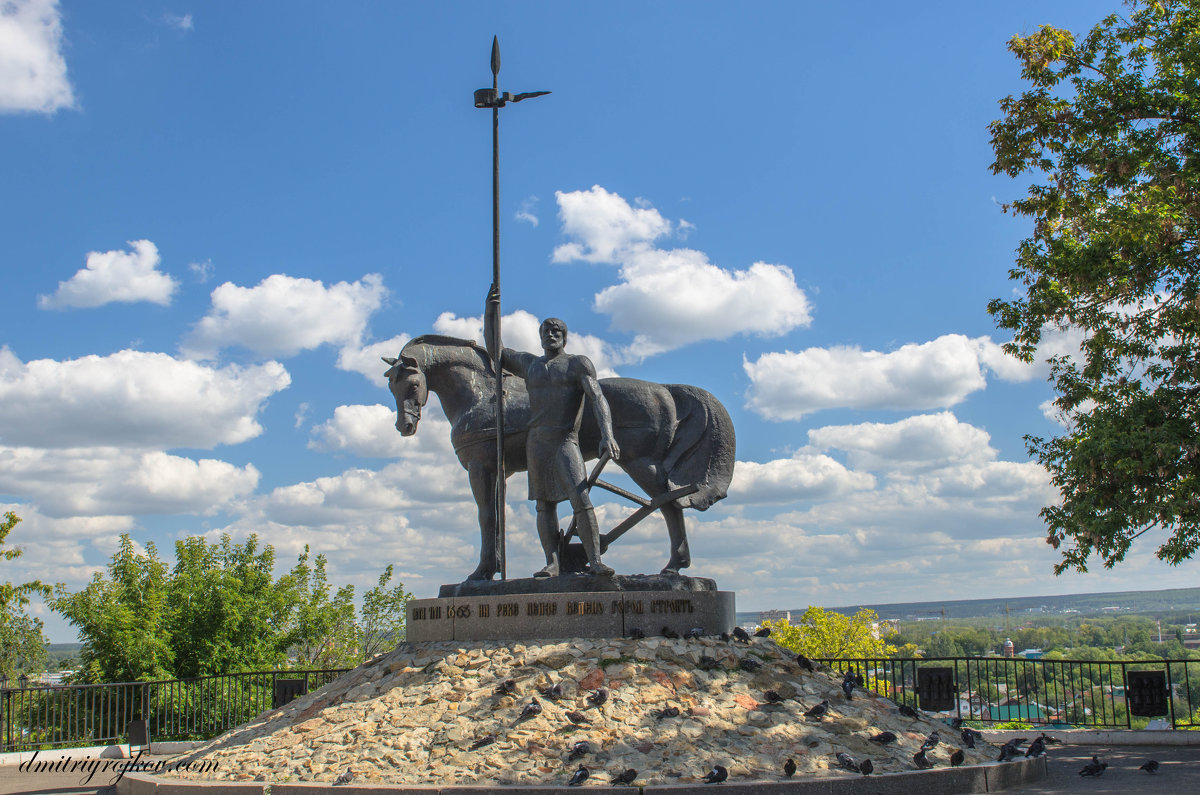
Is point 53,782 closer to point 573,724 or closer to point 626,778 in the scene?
point 573,724

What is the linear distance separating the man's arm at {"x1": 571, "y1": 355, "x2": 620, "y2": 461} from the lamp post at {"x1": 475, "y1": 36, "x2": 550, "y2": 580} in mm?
1063

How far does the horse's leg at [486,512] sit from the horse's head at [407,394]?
0.88 metres

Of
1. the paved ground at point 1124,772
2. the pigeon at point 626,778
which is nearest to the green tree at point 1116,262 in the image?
the paved ground at point 1124,772

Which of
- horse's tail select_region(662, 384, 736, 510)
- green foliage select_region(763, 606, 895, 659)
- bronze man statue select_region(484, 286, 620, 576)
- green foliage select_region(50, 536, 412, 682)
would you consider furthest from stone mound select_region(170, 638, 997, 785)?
green foliage select_region(763, 606, 895, 659)

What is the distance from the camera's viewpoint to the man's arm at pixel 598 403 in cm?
1046

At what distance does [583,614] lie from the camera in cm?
968

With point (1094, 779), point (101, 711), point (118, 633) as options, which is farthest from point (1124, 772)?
point (118, 633)

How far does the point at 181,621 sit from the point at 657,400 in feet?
55.7

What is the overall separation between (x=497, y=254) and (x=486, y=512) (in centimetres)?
315

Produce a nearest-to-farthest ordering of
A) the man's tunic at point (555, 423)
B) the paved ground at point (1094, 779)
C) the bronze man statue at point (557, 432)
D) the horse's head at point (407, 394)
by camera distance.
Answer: the paved ground at point (1094, 779)
the bronze man statue at point (557, 432)
the man's tunic at point (555, 423)
the horse's head at point (407, 394)

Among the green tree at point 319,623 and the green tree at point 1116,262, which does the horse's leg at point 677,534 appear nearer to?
the green tree at point 1116,262

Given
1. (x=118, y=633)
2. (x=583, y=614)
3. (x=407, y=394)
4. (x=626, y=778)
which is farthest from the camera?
(x=118, y=633)

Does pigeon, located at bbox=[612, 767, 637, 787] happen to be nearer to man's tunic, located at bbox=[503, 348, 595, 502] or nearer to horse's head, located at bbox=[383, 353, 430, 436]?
man's tunic, located at bbox=[503, 348, 595, 502]

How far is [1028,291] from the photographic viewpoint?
14844 mm
